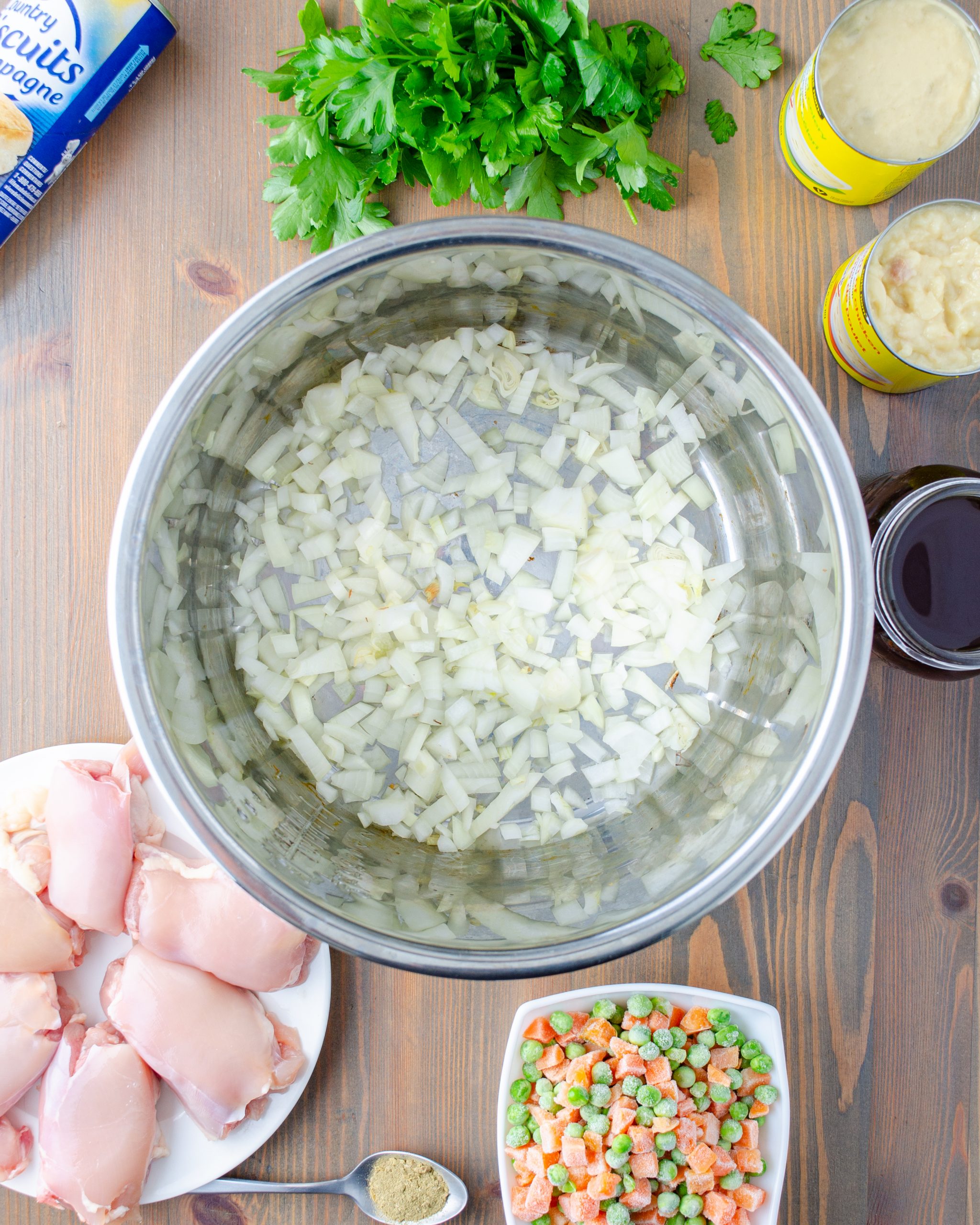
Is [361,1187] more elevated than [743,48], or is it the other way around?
[743,48]

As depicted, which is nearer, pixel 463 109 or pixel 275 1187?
pixel 463 109

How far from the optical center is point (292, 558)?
3.18ft

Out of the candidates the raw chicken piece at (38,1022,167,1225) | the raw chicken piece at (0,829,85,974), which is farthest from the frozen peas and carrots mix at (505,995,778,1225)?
the raw chicken piece at (0,829,85,974)

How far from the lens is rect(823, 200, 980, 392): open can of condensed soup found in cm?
86

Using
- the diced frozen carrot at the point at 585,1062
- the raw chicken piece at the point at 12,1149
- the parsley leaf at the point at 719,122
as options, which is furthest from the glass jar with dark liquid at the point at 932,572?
the raw chicken piece at the point at 12,1149

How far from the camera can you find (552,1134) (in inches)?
36.3

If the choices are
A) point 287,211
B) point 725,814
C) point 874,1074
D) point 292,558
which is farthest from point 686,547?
point 874,1074

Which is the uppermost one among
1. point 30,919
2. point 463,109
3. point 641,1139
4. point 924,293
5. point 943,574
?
point 463,109

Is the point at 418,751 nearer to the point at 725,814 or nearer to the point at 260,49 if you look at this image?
Result: the point at 725,814

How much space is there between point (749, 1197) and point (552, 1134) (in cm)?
23

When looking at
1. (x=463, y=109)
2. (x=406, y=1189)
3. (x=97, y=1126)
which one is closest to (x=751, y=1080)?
(x=406, y=1189)

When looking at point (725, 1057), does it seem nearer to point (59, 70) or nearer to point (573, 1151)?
point (573, 1151)

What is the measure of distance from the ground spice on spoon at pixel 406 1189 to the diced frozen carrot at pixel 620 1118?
217 mm

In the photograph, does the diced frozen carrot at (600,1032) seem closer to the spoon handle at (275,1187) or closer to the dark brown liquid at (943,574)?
the spoon handle at (275,1187)
